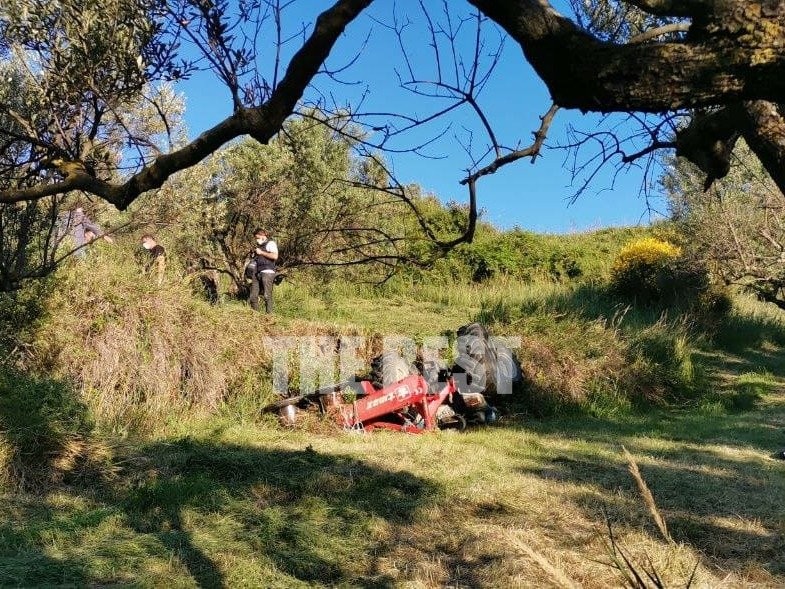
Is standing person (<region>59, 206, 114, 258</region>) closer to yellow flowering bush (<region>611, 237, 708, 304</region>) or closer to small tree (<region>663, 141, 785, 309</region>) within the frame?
small tree (<region>663, 141, 785, 309</region>)

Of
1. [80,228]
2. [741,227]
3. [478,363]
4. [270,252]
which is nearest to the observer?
[478,363]

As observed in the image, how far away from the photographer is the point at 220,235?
1330cm

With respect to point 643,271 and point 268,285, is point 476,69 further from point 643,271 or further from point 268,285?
point 643,271

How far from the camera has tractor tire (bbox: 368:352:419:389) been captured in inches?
321

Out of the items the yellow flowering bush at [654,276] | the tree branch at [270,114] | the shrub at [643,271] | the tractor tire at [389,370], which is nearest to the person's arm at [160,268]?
the tractor tire at [389,370]

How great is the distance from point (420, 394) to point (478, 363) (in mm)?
1242

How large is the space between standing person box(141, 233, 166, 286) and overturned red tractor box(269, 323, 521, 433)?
2.13 meters

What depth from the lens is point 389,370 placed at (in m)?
8.20

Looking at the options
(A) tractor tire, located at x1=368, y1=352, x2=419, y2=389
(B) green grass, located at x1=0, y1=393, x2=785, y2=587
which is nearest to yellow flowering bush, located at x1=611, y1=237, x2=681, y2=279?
(B) green grass, located at x1=0, y1=393, x2=785, y2=587

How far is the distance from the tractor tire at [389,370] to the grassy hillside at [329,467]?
2.26 feet

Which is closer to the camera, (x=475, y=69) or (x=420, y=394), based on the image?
(x=475, y=69)

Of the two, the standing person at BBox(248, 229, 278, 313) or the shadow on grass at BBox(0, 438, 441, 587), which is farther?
the standing person at BBox(248, 229, 278, 313)

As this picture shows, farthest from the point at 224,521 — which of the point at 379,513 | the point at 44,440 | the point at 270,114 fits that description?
the point at 270,114

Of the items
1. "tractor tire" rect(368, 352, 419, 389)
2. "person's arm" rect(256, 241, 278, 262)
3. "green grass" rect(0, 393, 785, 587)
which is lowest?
"green grass" rect(0, 393, 785, 587)
